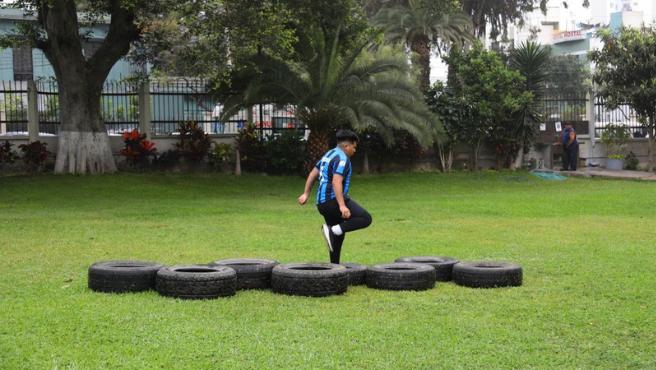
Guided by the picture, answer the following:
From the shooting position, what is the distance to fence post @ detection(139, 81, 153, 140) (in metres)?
24.5

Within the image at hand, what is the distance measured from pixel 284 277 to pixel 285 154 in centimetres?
1749

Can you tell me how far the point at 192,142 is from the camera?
2441 cm

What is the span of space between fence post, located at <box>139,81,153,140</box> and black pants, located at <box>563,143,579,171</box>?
13.9 metres

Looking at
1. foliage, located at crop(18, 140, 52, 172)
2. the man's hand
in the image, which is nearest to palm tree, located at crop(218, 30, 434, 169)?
foliage, located at crop(18, 140, 52, 172)

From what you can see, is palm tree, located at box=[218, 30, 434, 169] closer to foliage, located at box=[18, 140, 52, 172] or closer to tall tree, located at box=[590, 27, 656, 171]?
foliage, located at box=[18, 140, 52, 172]

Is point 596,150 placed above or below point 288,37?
below

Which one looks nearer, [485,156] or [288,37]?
[288,37]

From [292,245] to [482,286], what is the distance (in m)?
3.90

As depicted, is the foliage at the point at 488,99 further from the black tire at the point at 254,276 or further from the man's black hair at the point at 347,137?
the black tire at the point at 254,276

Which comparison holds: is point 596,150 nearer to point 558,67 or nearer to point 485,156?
point 485,156

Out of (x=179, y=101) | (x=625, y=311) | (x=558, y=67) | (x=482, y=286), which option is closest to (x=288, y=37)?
(x=179, y=101)

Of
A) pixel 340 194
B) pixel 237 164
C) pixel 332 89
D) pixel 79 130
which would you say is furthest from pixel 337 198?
pixel 237 164

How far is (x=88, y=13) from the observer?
2392cm

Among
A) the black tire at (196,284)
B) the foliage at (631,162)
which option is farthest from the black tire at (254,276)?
the foliage at (631,162)
